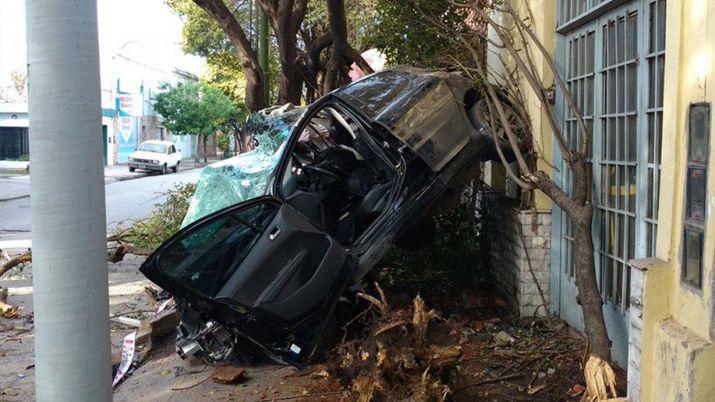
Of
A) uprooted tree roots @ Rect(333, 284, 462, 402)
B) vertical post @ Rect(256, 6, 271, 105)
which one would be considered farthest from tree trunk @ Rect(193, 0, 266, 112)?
uprooted tree roots @ Rect(333, 284, 462, 402)

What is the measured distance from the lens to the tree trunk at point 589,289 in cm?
463

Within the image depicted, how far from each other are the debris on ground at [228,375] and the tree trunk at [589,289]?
2.62m

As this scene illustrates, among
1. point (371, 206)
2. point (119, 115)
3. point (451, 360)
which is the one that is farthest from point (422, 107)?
point (119, 115)

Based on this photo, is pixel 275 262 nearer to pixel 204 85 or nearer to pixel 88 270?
pixel 88 270

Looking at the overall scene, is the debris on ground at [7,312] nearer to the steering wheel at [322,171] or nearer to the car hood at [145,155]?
the steering wheel at [322,171]

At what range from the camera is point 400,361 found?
4.28m

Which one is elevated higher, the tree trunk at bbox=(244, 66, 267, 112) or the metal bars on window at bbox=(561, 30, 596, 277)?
the tree trunk at bbox=(244, 66, 267, 112)

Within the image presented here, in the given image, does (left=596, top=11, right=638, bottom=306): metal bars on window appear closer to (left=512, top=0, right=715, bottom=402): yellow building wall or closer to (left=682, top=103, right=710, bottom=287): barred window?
(left=512, top=0, right=715, bottom=402): yellow building wall

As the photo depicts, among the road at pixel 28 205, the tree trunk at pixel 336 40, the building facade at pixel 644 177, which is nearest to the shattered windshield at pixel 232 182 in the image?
the building facade at pixel 644 177

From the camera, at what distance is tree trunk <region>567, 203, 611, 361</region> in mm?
4629

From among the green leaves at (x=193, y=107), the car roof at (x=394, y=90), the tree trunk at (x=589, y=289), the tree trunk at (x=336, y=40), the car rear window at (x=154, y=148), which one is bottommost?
the tree trunk at (x=589, y=289)

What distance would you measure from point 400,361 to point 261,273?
134 centimetres

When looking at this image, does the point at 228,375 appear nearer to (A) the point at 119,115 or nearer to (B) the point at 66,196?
(B) the point at 66,196

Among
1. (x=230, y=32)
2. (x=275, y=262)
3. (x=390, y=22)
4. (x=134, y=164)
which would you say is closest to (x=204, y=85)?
(x=134, y=164)
